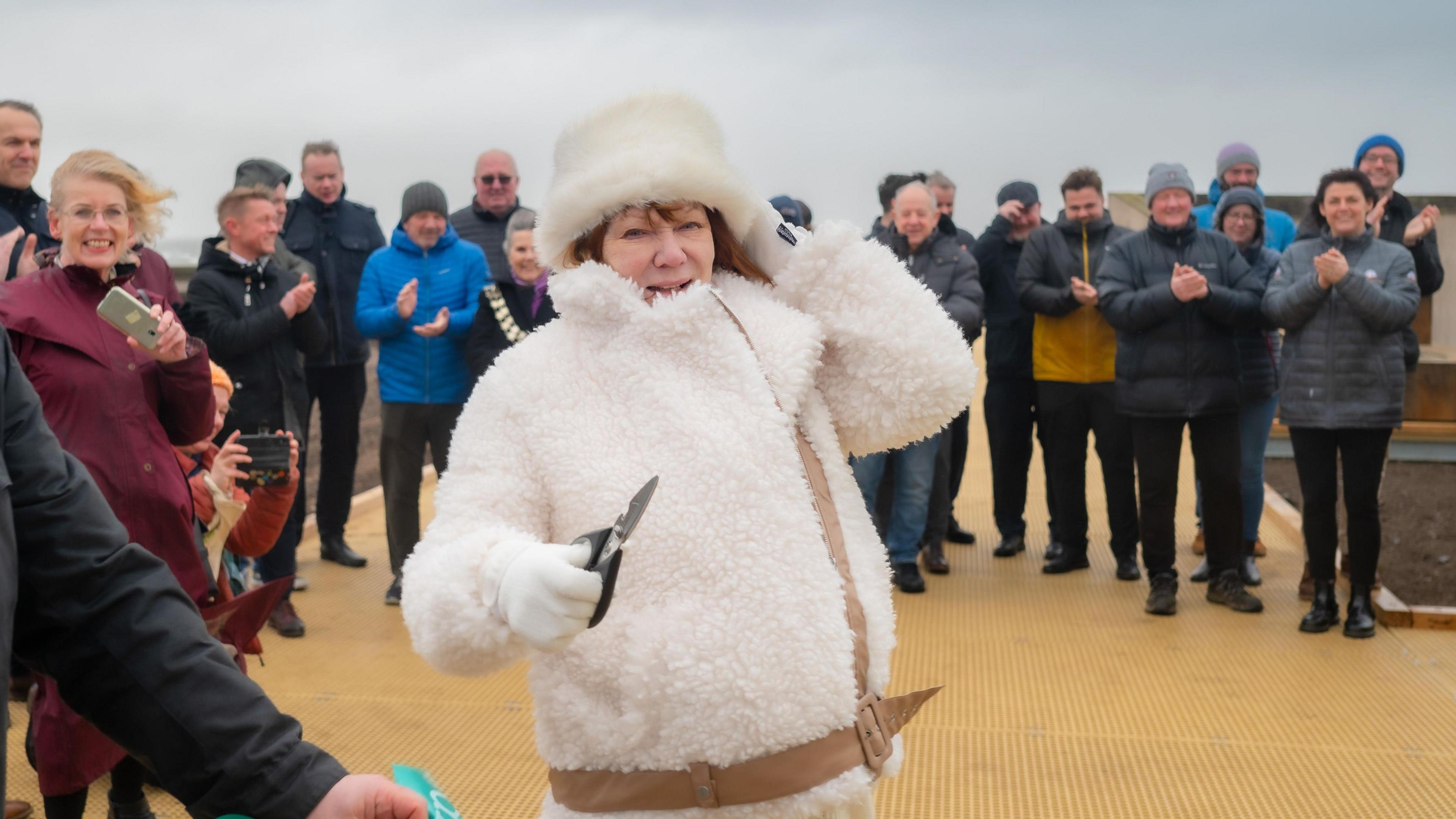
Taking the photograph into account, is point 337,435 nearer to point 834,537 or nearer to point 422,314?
point 422,314

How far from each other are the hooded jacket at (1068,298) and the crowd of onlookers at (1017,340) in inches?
0.5

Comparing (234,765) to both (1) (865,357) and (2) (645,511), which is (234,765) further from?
(1) (865,357)

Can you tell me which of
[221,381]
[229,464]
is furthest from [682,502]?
[221,381]

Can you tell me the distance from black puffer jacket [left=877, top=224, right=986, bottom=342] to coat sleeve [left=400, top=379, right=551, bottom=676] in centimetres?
402

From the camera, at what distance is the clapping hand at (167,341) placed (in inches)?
117

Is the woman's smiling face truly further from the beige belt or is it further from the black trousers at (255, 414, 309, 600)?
the black trousers at (255, 414, 309, 600)

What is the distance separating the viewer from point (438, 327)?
529 centimetres

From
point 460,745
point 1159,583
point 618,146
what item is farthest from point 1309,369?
point 618,146

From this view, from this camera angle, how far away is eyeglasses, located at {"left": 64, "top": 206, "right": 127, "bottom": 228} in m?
3.10

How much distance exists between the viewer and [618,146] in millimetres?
1978

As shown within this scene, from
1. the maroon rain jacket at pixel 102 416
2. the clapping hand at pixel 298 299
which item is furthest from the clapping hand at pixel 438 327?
the maroon rain jacket at pixel 102 416

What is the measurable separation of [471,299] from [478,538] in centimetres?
393

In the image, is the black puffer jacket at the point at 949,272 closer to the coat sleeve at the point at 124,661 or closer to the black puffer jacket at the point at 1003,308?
the black puffer jacket at the point at 1003,308

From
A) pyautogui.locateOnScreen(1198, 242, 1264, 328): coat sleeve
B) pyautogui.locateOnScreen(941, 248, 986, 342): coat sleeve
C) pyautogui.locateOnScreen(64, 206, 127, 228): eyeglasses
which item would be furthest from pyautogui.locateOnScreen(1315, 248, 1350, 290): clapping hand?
pyautogui.locateOnScreen(64, 206, 127, 228): eyeglasses
